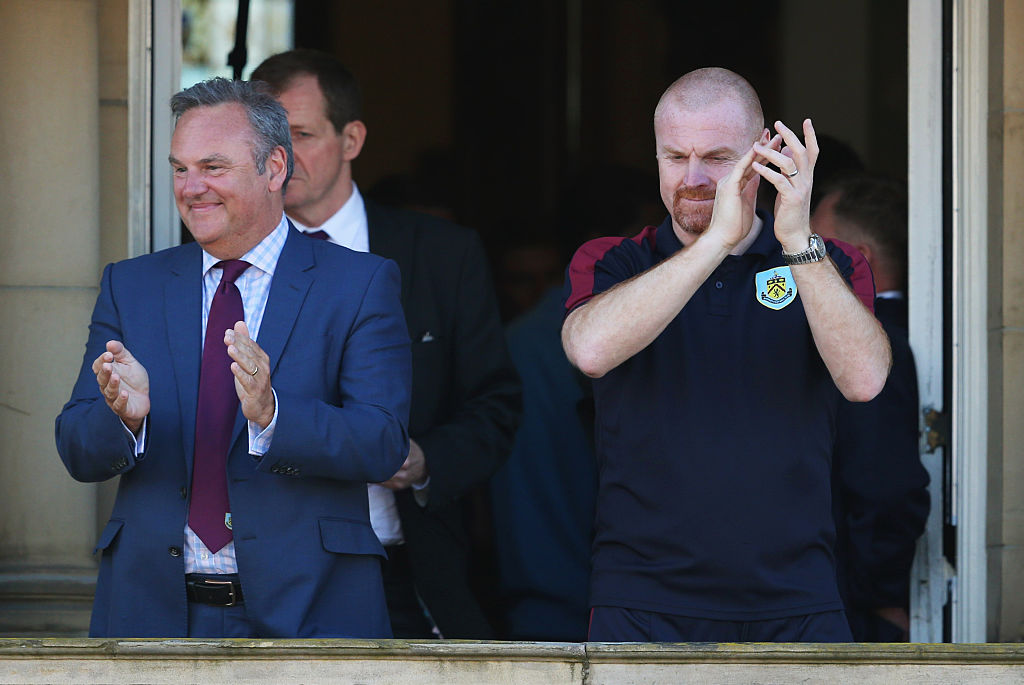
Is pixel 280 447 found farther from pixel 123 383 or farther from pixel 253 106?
pixel 253 106

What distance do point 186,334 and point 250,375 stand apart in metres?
0.41

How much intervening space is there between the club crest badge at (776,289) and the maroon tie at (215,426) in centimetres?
107

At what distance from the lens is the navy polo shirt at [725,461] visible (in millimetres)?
2938

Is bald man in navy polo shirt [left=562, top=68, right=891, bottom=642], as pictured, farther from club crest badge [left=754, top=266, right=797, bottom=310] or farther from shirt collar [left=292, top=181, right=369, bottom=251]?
shirt collar [left=292, top=181, right=369, bottom=251]

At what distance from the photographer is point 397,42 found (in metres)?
10.5

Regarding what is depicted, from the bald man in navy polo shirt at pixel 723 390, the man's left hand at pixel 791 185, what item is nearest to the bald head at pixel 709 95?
the bald man in navy polo shirt at pixel 723 390

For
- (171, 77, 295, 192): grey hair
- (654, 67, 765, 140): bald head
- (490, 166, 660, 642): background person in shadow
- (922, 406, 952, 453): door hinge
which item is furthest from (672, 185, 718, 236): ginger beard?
(490, 166, 660, 642): background person in shadow

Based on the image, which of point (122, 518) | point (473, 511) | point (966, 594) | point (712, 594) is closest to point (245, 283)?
point (122, 518)

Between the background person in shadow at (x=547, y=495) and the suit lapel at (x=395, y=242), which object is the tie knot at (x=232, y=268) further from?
the background person in shadow at (x=547, y=495)

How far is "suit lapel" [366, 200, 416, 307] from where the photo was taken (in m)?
4.02

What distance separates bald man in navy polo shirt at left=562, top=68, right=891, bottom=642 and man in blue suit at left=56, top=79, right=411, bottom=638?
464 mm

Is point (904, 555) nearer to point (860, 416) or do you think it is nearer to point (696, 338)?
point (860, 416)

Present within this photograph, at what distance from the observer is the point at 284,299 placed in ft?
10.4

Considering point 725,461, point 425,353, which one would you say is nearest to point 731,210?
point 725,461
